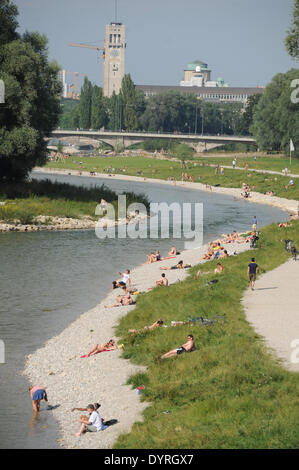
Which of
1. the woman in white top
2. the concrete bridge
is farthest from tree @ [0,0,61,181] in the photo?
the concrete bridge

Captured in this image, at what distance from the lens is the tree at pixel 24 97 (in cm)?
6028

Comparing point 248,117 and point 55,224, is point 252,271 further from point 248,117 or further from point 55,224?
point 248,117

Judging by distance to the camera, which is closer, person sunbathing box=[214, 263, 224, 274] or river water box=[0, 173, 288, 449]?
river water box=[0, 173, 288, 449]

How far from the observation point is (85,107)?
196m

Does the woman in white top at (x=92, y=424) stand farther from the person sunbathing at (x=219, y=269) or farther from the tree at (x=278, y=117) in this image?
the tree at (x=278, y=117)

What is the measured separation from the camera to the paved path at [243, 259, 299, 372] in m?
25.2

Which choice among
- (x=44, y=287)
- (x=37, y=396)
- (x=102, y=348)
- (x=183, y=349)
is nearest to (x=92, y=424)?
(x=37, y=396)

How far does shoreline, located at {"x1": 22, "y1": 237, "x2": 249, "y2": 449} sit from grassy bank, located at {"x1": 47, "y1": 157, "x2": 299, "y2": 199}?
6391 centimetres

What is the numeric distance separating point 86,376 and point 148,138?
6081 inches

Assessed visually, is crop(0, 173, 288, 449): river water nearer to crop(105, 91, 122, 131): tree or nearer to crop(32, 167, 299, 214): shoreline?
crop(32, 167, 299, 214): shoreline

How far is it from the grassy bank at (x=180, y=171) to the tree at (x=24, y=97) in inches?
1517

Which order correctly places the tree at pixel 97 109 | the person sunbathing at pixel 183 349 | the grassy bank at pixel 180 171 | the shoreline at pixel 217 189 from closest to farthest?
the person sunbathing at pixel 183 349, the shoreline at pixel 217 189, the grassy bank at pixel 180 171, the tree at pixel 97 109

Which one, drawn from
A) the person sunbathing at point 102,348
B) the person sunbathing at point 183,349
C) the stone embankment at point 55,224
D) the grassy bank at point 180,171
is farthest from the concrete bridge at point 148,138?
the person sunbathing at point 183,349
